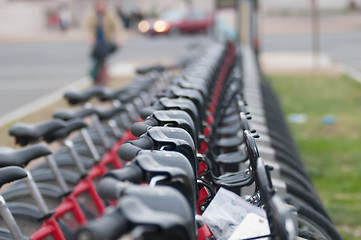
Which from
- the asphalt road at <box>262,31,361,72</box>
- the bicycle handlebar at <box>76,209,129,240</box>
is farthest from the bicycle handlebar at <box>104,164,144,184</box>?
the asphalt road at <box>262,31,361,72</box>

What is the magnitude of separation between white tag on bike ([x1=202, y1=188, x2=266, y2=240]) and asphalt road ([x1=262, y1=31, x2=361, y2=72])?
1351cm

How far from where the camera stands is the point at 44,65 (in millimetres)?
18047

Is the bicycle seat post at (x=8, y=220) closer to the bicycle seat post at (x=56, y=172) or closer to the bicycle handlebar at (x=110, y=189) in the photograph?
the bicycle seat post at (x=56, y=172)

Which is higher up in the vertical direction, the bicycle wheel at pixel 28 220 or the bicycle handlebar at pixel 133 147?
the bicycle handlebar at pixel 133 147

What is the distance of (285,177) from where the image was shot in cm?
345

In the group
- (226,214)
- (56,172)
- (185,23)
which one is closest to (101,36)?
(56,172)

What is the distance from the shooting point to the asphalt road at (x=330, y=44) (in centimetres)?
1748

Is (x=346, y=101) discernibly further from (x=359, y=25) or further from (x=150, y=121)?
(x=359, y=25)

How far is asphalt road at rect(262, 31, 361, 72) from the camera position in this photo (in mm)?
17484

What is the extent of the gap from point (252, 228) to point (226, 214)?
0.32 ft

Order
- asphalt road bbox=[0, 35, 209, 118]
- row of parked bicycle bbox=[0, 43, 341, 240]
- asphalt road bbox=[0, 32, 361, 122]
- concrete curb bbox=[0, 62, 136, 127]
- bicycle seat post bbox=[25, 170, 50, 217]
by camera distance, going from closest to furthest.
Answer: row of parked bicycle bbox=[0, 43, 341, 240], bicycle seat post bbox=[25, 170, 50, 217], concrete curb bbox=[0, 62, 136, 127], asphalt road bbox=[0, 35, 209, 118], asphalt road bbox=[0, 32, 361, 122]

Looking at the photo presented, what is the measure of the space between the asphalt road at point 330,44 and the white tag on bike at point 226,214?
1351 centimetres

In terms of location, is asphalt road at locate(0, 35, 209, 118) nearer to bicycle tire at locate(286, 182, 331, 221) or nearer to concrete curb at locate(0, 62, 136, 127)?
concrete curb at locate(0, 62, 136, 127)

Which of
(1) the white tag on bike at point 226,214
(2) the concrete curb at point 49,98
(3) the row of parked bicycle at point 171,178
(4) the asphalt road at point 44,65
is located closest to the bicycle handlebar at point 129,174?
(3) the row of parked bicycle at point 171,178
